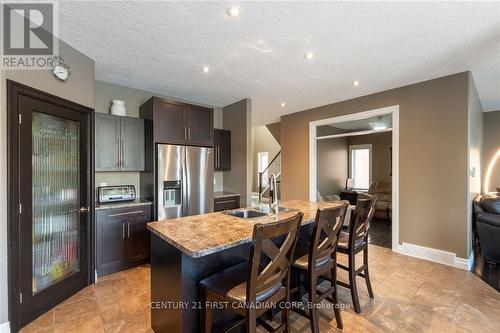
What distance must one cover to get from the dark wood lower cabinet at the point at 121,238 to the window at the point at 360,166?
6728mm

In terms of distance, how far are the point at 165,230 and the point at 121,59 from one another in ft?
7.65

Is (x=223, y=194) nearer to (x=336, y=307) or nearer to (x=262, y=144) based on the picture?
(x=336, y=307)

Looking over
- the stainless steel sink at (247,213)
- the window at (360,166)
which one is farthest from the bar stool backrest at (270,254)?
the window at (360,166)

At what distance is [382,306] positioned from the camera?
7.70 feet

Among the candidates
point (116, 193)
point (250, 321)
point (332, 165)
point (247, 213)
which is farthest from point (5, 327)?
point (332, 165)

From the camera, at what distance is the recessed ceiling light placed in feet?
6.36

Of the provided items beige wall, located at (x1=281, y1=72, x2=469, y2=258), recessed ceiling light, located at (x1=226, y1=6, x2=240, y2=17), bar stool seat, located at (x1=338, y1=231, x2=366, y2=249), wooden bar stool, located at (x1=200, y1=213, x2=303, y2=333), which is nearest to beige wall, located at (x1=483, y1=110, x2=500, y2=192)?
beige wall, located at (x1=281, y1=72, x2=469, y2=258)

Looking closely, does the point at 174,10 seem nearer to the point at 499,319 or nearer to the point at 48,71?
the point at 48,71

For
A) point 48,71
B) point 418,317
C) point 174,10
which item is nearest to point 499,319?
point 418,317

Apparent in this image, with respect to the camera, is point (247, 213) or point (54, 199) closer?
point (54, 199)

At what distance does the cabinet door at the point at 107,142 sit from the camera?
3.23 meters

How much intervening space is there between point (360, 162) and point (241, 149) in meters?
5.01

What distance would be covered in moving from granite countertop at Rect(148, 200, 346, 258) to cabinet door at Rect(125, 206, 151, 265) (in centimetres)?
153

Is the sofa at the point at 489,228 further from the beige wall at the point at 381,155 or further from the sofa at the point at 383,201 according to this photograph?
the beige wall at the point at 381,155
